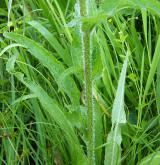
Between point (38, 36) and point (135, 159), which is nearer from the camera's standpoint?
point (135, 159)

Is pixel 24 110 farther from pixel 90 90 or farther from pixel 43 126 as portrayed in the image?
pixel 90 90

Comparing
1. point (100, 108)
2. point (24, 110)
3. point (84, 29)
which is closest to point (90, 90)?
point (84, 29)

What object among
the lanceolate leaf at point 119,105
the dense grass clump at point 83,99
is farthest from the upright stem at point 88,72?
the lanceolate leaf at point 119,105

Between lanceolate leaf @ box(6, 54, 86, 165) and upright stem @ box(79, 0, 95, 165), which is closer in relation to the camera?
upright stem @ box(79, 0, 95, 165)

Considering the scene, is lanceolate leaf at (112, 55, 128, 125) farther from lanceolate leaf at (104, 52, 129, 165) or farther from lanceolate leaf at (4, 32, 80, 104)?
lanceolate leaf at (4, 32, 80, 104)

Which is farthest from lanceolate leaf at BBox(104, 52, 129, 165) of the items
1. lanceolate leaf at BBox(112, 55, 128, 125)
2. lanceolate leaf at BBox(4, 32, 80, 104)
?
lanceolate leaf at BBox(4, 32, 80, 104)

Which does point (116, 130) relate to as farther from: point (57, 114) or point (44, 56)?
point (44, 56)

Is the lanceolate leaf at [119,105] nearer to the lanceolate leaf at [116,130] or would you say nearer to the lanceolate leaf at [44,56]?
the lanceolate leaf at [116,130]

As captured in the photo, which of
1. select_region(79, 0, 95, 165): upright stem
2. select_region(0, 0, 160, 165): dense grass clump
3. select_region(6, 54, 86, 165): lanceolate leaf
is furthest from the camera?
select_region(6, 54, 86, 165): lanceolate leaf
